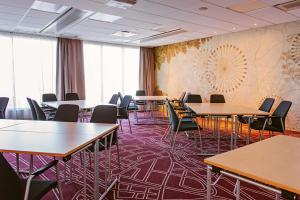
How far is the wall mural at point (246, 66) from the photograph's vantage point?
225 inches

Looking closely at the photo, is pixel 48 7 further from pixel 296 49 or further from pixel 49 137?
pixel 296 49

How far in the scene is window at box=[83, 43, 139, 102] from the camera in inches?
339

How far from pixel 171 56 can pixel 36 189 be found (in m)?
8.11

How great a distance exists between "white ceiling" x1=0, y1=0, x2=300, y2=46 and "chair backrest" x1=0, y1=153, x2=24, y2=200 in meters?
3.42

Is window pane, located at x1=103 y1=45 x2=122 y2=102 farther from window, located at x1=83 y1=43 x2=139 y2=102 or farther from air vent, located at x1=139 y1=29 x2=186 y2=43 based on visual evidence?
air vent, located at x1=139 y1=29 x2=186 y2=43

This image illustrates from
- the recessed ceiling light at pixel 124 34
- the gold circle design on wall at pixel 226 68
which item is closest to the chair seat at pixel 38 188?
the recessed ceiling light at pixel 124 34

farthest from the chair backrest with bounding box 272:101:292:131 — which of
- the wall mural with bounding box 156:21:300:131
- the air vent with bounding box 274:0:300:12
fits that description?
the air vent with bounding box 274:0:300:12

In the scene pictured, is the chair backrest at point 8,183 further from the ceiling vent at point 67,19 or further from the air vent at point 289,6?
the air vent at point 289,6

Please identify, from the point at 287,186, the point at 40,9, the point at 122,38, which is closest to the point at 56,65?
the point at 122,38

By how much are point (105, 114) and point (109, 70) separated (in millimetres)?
6067

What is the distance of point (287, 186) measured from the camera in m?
1.19

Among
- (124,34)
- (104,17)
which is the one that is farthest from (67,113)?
(124,34)

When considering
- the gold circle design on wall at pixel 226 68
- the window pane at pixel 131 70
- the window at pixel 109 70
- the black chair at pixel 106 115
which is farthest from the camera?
the window pane at pixel 131 70

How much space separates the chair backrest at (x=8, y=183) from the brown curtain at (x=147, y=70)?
8.48 m
